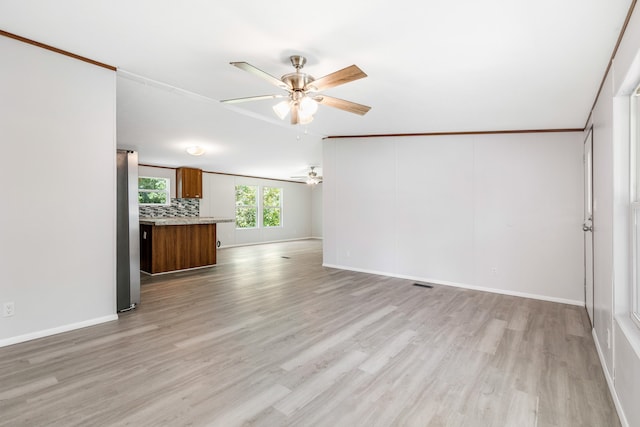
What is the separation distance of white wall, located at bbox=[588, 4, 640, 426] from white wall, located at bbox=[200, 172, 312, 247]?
8908mm

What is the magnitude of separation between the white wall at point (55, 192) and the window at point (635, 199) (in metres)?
4.18

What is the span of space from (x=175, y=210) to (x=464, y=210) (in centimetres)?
748

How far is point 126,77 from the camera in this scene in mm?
3295

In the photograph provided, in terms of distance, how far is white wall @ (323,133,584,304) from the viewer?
4.14 meters

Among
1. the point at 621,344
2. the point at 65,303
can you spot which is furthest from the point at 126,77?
the point at 621,344

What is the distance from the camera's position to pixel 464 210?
186 inches

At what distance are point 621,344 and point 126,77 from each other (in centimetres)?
468

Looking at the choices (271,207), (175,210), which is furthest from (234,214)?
(175,210)

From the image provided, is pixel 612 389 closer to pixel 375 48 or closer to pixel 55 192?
pixel 375 48

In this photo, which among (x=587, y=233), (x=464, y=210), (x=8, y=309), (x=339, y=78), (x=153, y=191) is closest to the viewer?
(x=339, y=78)

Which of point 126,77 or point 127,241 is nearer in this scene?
point 126,77

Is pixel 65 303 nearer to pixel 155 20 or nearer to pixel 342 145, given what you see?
pixel 155 20

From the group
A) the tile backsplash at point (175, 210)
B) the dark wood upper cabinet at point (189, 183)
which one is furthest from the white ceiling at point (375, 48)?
the tile backsplash at point (175, 210)

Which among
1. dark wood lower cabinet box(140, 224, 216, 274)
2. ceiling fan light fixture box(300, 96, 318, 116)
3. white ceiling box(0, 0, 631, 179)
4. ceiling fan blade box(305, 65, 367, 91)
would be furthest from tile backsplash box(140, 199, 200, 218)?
ceiling fan blade box(305, 65, 367, 91)
